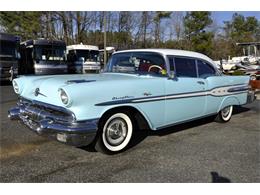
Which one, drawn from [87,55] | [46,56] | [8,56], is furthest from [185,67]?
[87,55]

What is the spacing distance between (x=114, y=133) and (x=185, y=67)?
6.32 feet

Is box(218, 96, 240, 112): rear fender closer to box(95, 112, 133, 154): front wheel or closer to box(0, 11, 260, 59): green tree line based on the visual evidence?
box(95, 112, 133, 154): front wheel

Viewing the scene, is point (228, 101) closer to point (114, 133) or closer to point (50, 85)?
point (114, 133)

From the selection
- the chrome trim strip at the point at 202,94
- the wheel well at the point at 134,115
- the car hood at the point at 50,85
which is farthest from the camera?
the chrome trim strip at the point at 202,94

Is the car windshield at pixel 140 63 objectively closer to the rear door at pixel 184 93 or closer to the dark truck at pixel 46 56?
the rear door at pixel 184 93

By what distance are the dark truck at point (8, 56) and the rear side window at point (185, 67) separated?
1216 centimetres

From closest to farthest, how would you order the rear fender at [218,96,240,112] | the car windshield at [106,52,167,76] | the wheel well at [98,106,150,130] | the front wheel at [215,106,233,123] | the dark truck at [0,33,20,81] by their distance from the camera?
the wheel well at [98,106,150,130] → the car windshield at [106,52,167,76] → the rear fender at [218,96,240,112] → the front wheel at [215,106,233,123] → the dark truck at [0,33,20,81]

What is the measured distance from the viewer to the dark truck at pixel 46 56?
16281mm

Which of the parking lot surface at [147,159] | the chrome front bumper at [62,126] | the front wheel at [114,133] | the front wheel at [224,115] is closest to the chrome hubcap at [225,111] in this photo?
the front wheel at [224,115]

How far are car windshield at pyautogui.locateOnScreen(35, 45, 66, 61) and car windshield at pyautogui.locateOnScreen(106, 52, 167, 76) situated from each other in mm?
12205

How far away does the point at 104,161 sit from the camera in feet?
12.4

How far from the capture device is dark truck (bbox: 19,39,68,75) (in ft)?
53.4

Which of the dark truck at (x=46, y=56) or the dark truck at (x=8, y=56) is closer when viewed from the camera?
the dark truck at (x=8, y=56)

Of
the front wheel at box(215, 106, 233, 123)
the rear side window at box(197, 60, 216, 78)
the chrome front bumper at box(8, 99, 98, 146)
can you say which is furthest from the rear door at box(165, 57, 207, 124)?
the chrome front bumper at box(8, 99, 98, 146)
